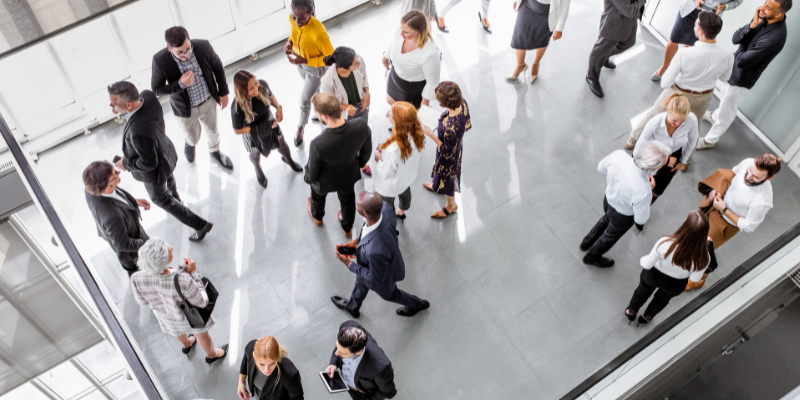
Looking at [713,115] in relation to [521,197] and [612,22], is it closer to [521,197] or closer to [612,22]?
[612,22]

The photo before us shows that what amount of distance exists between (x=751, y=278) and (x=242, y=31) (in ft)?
19.9

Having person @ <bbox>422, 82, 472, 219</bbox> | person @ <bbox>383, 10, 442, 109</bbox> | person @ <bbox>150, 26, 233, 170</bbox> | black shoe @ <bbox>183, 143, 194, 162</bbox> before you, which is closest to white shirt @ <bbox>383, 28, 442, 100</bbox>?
person @ <bbox>383, 10, 442, 109</bbox>

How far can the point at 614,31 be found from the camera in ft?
20.6

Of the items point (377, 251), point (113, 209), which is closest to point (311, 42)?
point (113, 209)

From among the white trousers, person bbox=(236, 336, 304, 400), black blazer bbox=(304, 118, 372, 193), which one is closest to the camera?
person bbox=(236, 336, 304, 400)

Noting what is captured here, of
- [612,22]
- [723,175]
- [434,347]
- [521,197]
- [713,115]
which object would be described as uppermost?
[612,22]

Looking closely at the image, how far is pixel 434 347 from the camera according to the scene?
504cm

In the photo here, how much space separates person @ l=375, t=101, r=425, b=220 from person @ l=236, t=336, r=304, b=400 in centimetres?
173

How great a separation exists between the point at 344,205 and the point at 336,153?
79 cm

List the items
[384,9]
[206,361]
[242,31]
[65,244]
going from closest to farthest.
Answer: [65,244] < [206,361] < [242,31] < [384,9]

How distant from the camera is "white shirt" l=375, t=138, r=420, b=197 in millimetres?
4688

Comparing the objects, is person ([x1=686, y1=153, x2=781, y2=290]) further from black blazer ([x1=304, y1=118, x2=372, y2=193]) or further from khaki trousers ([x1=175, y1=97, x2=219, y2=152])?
khaki trousers ([x1=175, y1=97, x2=219, y2=152])

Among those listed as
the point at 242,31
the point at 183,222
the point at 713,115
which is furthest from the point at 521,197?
the point at 242,31

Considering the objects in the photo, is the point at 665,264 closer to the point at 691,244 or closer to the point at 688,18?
the point at 691,244
